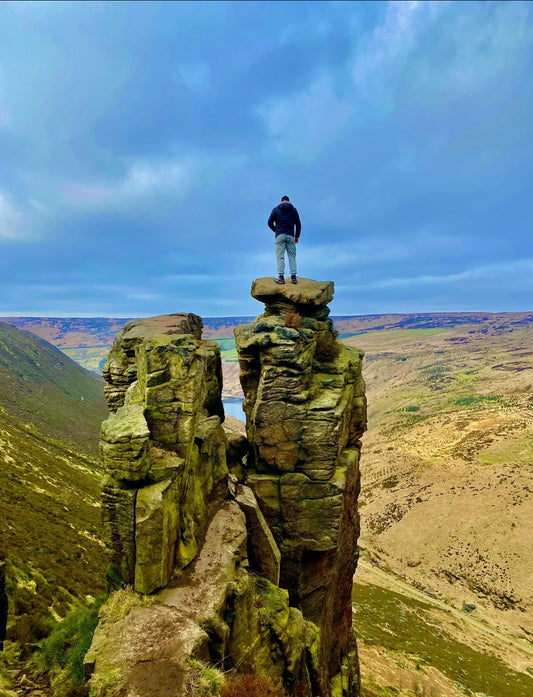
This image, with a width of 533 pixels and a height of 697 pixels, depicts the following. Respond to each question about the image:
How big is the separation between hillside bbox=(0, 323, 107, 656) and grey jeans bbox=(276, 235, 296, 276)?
76.1 feet

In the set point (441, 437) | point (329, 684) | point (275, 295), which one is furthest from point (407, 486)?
point (275, 295)

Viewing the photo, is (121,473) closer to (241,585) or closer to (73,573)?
(241,585)

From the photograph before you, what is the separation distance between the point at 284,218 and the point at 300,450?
13.1 meters

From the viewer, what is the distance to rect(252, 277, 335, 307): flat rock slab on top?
21375 mm

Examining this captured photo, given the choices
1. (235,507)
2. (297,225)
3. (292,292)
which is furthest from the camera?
(297,225)

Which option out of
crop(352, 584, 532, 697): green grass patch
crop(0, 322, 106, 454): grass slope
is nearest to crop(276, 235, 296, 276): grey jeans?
crop(352, 584, 532, 697): green grass patch

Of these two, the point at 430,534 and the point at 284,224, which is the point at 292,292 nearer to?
the point at 284,224

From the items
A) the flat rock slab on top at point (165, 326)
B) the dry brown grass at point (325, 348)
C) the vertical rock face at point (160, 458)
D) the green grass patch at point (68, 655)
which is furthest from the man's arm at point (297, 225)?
the green grass patch at point (68, 655)

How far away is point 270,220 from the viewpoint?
21406mm

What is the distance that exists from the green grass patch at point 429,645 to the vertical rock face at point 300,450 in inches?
848

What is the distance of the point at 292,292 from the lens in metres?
21.5

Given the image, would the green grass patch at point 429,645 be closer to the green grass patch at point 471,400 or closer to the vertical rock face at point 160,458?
the vertical rock face at point 160,458

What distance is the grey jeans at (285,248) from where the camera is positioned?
2106 centimetres

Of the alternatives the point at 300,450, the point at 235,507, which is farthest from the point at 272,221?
the point at 235,507
